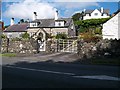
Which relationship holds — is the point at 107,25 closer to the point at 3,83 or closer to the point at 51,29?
the point at 51,29

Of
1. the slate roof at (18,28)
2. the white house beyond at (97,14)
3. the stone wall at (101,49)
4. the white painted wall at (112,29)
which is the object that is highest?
the white house beyond at (97,14)

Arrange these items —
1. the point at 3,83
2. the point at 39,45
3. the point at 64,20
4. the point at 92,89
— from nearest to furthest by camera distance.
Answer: the point at 92,89, the point at 3,83, the point at 39,45, the point at 64,20

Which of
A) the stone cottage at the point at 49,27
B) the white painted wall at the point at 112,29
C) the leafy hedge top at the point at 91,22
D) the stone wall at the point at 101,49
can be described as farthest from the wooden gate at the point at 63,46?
the leafy hedge top at the point at 91,22

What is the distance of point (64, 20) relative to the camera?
6712 cm

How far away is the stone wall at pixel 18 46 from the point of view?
3653cm

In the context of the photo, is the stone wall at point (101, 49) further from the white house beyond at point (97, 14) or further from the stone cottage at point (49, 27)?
the white house beyond at point (97, 14)

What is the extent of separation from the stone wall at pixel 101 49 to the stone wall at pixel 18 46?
8919 millimetres

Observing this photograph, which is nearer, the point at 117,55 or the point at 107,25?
the point at 117,55

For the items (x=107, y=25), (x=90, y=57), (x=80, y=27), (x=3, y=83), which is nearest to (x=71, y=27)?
(x=80, y=27)

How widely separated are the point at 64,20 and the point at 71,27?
12.1 ft

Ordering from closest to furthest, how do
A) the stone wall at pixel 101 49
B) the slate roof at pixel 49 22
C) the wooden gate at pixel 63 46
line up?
1. the stone wall at pixel 101 49
2. the wooden gate at pixel 63 46
3. the slate roof at pixel 49 22

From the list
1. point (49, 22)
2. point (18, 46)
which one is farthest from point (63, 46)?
point (49, 22)

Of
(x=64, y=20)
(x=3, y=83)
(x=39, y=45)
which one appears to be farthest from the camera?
(x=64, y=20)

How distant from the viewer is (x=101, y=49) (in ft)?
94.4
